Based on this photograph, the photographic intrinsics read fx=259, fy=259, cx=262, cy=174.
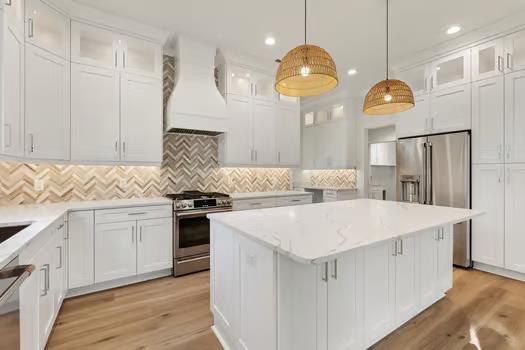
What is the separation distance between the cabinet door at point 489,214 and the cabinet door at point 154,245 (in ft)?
12.6

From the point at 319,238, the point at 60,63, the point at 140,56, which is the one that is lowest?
the point at 319,238

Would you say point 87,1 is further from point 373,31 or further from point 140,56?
Answer: point 373,31

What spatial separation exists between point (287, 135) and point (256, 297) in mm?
3444

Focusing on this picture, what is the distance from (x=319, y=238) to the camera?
1458 millimetres

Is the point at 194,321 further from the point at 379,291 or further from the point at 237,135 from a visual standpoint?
the point at 237,135

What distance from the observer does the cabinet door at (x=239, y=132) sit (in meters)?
3.97

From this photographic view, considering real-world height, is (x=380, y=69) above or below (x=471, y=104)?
above

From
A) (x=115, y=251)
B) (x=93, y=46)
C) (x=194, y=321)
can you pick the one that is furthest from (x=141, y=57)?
(x=194, y=321)

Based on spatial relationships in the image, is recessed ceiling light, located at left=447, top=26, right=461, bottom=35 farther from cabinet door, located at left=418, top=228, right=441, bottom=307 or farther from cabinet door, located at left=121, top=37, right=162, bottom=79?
cabinet door, located at left=121, top=37, right=162, bottom=79

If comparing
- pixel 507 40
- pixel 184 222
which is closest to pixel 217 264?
pixel 184 222

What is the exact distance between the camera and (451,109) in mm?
3561

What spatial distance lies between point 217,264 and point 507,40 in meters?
4.14

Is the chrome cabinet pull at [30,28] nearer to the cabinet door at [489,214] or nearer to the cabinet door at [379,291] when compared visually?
the cabinet door at [379,291]

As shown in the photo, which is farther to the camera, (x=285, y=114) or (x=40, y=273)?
(x=285, y=114)
